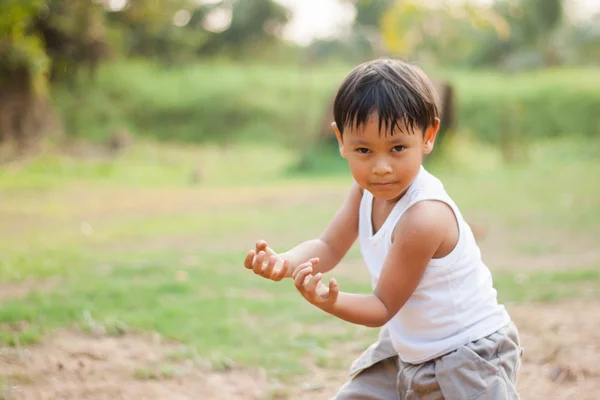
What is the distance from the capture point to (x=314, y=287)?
5.52 feet

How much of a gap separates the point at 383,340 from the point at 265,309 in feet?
6.20

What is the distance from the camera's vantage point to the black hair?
181cm

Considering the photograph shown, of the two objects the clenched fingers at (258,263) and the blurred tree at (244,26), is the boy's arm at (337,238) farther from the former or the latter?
the blurred tree at (244,26)

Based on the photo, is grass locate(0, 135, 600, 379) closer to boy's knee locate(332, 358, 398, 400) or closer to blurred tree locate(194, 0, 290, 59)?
boy's knee locate(332, 358, 398, 400)

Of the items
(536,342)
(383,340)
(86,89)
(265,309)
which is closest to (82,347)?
(265,309)

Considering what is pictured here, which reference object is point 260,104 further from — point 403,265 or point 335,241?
point 403,265

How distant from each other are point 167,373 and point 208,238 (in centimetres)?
344

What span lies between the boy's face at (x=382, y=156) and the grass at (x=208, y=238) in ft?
4.54

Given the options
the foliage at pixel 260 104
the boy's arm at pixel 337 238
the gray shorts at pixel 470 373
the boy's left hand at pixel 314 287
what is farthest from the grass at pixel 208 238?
the foliage at pixel 260 104

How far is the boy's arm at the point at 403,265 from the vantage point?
1.82 m

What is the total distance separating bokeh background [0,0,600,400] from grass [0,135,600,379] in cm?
3

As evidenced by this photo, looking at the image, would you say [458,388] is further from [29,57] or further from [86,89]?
[86,89]

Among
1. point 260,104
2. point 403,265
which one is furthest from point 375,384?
point 260,104

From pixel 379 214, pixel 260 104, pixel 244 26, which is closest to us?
pixel 379 214
